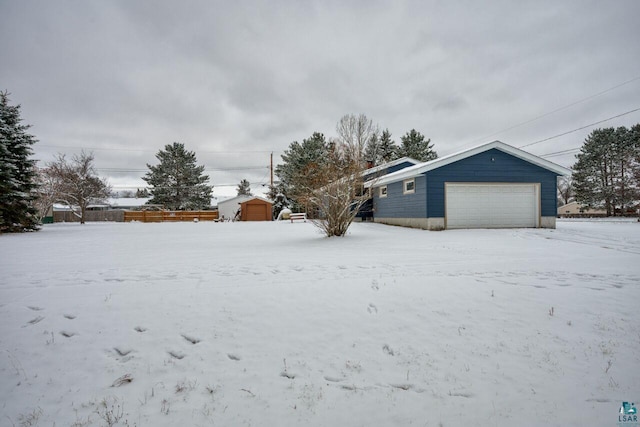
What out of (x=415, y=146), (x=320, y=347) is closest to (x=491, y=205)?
(x=320, y=347)

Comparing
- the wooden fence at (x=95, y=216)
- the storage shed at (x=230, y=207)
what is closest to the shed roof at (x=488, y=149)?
the storage shed at (x=230, y=207)

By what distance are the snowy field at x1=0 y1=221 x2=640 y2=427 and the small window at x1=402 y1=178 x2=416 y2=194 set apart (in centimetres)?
964

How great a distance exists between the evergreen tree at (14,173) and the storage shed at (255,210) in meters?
16.5

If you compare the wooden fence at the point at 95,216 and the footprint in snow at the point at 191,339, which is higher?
the wooden fence at the point at 95,216

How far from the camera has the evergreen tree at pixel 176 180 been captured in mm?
34844

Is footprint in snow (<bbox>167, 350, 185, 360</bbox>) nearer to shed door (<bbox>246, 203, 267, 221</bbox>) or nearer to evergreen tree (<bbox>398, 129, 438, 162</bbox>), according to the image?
shed door (<bbox>246, 203, 267, 221</bbox>)

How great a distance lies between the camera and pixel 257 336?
3.16 m

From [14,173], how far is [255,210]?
18.4m

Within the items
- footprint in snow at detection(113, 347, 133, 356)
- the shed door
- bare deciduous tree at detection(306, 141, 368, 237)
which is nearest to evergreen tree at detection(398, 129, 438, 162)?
the shed door

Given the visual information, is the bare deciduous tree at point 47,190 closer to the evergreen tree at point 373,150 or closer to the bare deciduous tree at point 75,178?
the bare deciduous tree at point 75,178

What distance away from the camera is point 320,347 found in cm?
300

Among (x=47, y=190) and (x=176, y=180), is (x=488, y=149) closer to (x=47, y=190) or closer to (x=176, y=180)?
(x=176, y=180)

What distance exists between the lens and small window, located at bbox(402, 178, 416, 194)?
1470 cm

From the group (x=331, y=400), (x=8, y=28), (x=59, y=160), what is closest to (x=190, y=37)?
(x=8, y=28)
